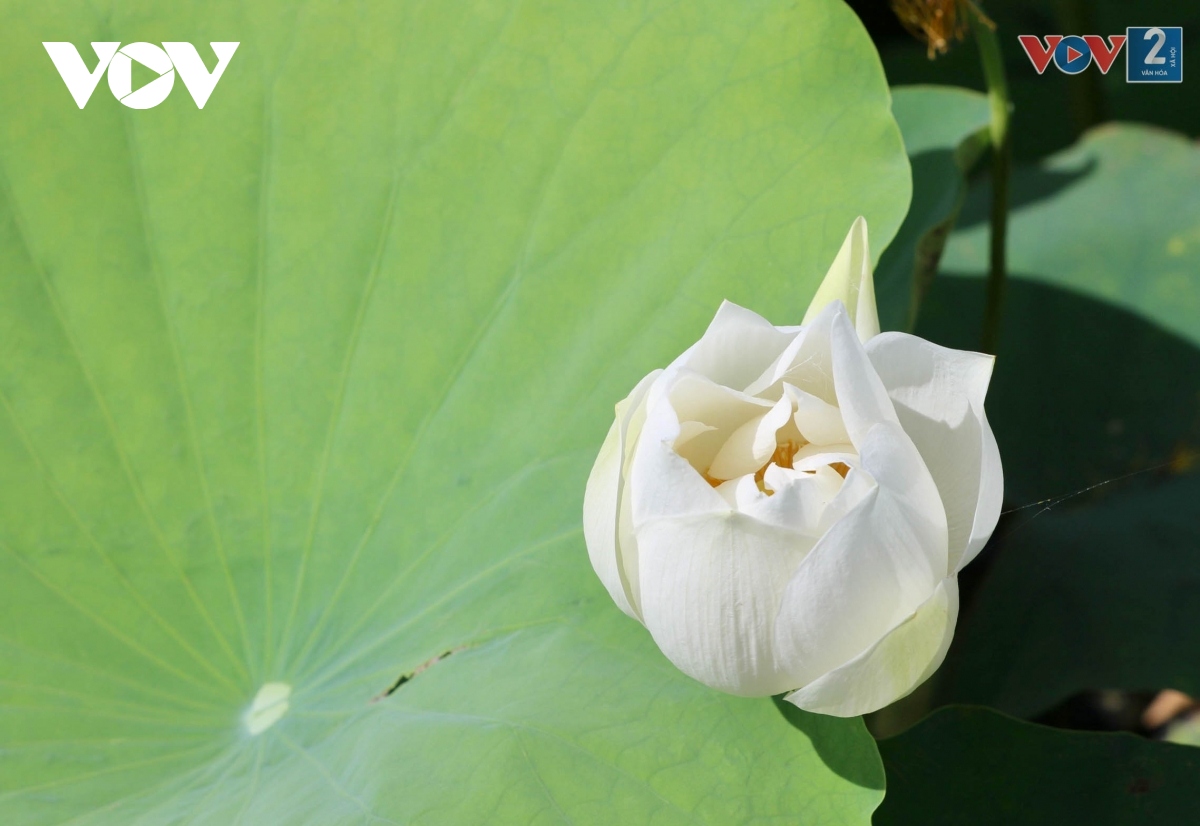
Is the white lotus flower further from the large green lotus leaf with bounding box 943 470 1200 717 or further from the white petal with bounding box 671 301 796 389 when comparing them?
the large green lotus leaf with bounding box 943 470 1200 717

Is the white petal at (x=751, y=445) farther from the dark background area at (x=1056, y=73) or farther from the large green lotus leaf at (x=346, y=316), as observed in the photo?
the dark background area at (x=1056, y=73)

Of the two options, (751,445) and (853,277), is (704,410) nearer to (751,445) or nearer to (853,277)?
(751,445)

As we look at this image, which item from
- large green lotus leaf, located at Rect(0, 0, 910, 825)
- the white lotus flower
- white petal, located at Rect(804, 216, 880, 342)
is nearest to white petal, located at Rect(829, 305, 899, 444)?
the white lotus flower

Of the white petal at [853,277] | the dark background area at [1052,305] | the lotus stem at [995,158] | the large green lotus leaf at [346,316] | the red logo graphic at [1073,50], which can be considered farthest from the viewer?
the red logo graphic at [1073,50]

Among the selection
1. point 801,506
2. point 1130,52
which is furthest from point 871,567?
point 1130,52

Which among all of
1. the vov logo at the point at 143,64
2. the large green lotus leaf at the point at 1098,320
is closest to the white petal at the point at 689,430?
the vov logo at the point at 143,64

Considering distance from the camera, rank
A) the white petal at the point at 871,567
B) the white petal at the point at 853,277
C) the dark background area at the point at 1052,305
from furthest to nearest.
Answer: the dark background area at the point at 1052,305 < the white petal at the point at 853,277 < the white petal at the point at 871,567

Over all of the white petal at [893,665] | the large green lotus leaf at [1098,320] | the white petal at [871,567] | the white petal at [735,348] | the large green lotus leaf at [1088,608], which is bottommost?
the large green lotus leaf at [1088,608]

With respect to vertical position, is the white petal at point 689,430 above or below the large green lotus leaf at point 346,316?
below
